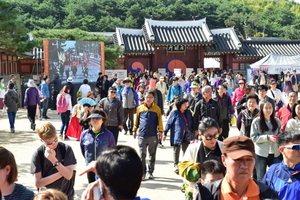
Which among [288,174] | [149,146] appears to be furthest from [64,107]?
[288,174]

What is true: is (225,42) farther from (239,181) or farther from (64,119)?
(239,181)

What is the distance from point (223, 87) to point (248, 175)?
6898 mm

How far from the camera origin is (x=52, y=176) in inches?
155

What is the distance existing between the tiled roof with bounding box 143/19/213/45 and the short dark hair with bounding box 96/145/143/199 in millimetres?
30519

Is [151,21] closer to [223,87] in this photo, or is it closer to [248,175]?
[223,87]

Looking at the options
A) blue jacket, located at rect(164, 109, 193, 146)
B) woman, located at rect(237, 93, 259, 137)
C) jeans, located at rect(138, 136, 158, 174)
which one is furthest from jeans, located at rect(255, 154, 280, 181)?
jeans, located at rect(138, 136, 158, 174)

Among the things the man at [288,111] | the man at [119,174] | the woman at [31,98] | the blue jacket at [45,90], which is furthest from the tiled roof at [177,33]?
the man at [119,174]

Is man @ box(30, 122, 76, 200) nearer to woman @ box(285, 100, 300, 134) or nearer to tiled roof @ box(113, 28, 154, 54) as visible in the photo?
woman @ box(285, 100, 300, 134)

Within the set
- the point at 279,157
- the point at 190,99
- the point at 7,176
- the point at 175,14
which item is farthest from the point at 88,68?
the point at 175,14

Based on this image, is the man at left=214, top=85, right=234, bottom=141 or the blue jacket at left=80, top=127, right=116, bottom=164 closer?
the blue jacket at left=80, top=127, right=116, bottom=164

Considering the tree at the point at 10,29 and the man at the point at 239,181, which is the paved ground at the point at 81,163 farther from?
the man at the point at 239,181

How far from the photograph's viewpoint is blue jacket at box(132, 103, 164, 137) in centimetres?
708

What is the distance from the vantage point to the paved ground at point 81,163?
6457mm

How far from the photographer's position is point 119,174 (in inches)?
79.7
